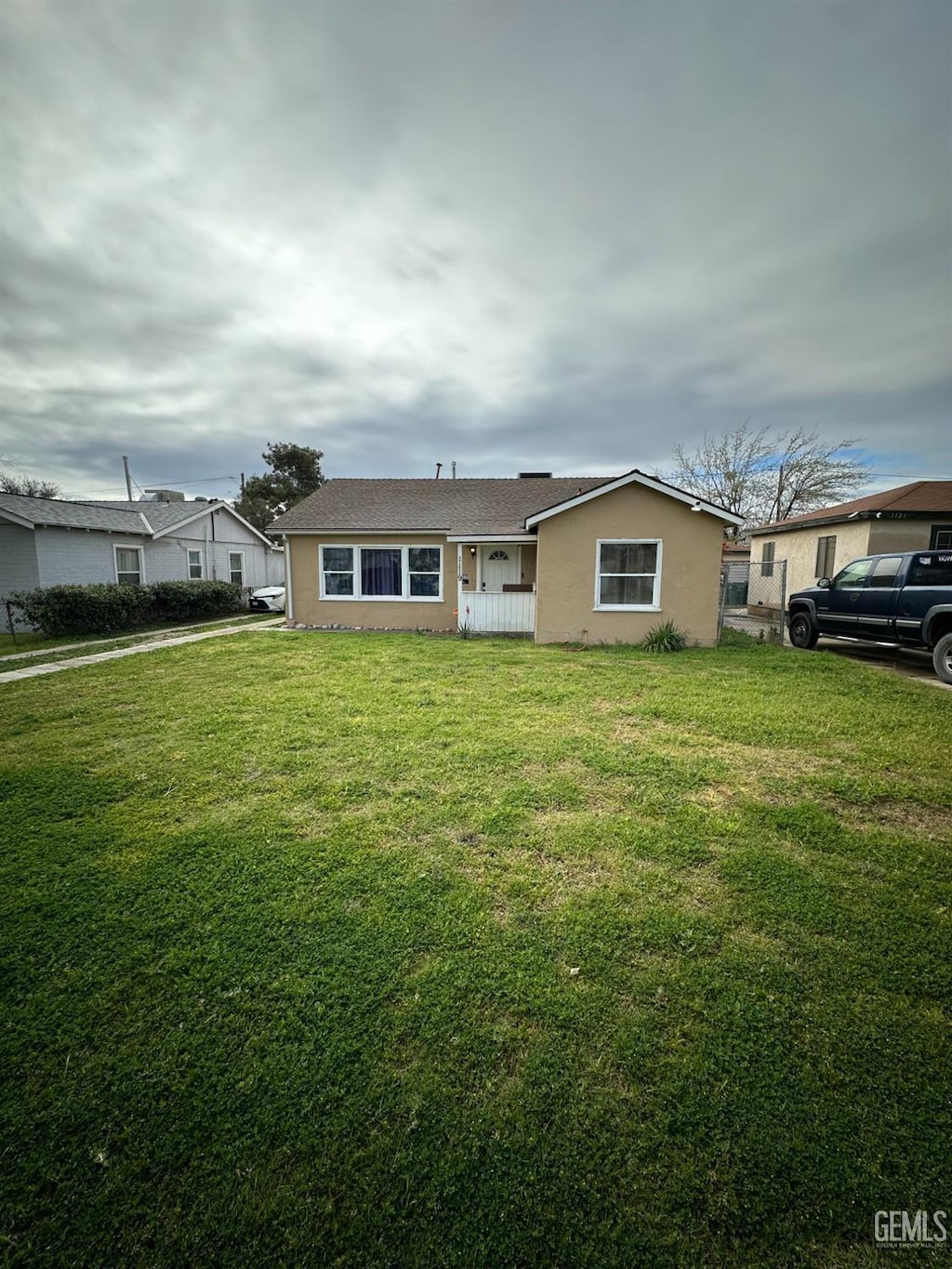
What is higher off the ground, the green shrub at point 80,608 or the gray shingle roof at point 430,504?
the gray shingle roof at point 430,504

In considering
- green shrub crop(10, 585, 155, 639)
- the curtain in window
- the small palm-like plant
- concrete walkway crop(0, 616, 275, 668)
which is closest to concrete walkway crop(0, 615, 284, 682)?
concrete walkway crop(0, 616, 275, 668)

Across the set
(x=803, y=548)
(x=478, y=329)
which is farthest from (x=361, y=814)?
(x=803, y=548)

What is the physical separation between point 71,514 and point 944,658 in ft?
78.6

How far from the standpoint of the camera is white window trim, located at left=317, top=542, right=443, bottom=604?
14414 mm

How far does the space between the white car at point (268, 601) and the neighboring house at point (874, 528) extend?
1762 cm

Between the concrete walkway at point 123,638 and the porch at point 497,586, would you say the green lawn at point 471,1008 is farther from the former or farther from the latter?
the porch at point 497,586

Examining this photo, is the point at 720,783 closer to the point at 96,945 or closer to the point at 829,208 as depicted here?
the point at 96,945

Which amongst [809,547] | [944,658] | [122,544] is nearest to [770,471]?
[809,547]

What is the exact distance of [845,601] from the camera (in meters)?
10.3

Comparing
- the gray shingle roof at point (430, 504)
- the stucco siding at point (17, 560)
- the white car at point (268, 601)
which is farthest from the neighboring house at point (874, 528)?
the stucco siding at point (17, 560)

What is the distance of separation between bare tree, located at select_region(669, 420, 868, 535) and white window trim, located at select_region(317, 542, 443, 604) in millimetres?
18962

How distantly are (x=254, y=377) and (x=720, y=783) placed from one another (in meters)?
21.2

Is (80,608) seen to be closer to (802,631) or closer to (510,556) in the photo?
(510,556)

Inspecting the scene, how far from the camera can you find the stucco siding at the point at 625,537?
11594mm
